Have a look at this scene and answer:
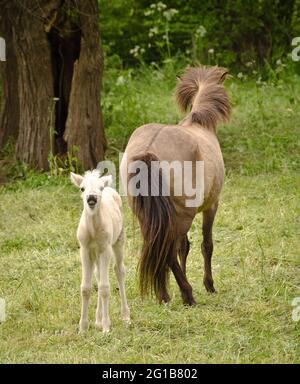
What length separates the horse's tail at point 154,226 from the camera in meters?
6.21

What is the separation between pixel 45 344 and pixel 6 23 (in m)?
6.82

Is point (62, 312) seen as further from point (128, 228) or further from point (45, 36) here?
point (45, 36)

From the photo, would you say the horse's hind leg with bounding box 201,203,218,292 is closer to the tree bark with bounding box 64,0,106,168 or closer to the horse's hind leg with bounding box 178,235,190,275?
the horse's hind leg with bounding box 178,235,190,275

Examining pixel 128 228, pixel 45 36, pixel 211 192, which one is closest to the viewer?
pixel 211 192

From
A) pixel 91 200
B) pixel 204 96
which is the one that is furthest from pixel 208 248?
pixel 91 200

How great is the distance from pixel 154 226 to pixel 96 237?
0.46 m

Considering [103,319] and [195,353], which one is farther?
[103,319]

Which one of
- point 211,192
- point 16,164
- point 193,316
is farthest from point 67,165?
point 193,316

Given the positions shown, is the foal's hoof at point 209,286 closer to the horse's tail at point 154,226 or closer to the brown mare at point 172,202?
the brown mare at point 172,202

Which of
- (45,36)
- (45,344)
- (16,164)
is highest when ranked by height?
(45,36)

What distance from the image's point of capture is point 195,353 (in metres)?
5.52

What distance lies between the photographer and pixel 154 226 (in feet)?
20.3

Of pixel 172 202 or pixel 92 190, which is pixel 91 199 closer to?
pixel 92 190

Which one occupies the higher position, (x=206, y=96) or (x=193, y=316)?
(x=206, y=96)
